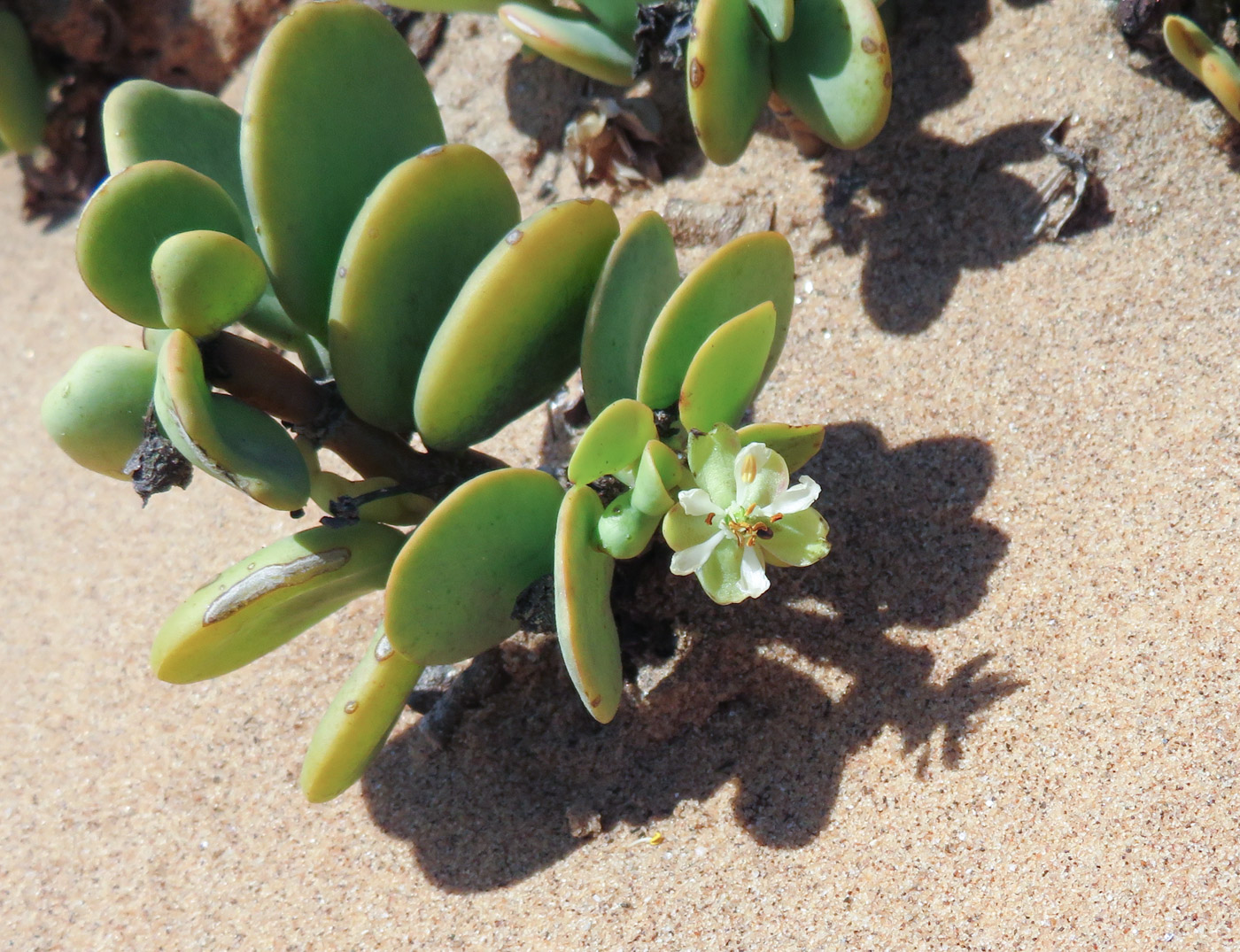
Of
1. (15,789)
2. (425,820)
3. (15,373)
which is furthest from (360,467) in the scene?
(15,373)

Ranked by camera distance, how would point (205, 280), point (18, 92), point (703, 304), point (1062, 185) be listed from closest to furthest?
point (205, 280)
point (703, 304)
point (1062, 185)
point (18, 92)

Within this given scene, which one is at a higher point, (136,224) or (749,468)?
(136,224)

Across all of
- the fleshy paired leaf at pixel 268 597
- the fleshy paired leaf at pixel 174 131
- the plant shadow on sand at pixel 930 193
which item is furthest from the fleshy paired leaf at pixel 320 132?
the plant shadow on sand at pixel 930 193

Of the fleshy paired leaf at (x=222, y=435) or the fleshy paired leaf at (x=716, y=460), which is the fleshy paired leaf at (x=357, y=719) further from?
the fleshy paired leaf at (x=716, y=460)

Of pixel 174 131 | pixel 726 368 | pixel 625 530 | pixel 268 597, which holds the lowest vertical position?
pixel 268 597

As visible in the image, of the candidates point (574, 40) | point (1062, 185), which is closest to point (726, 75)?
point (574, 40)

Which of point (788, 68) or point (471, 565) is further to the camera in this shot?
point (788, 68)

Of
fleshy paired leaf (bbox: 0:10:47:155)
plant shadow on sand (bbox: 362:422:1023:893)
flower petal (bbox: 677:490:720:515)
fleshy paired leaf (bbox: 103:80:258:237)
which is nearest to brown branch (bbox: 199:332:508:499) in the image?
fleshy paired leaf (bbox: 103:80:258:237)

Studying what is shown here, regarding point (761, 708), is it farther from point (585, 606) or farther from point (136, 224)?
point (136, 224)

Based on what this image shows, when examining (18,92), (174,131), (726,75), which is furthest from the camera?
(18,92)

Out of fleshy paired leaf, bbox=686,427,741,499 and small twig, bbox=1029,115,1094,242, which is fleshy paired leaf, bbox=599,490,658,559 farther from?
small twig, bbox=1029,115,1094,242
